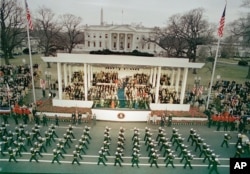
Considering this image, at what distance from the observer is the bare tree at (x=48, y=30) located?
178ft

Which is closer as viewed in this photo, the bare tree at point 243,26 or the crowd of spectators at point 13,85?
the crowd of spectators at point 13,85

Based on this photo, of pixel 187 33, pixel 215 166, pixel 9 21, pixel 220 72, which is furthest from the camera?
pixel 187 33

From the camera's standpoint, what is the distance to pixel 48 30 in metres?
57.5

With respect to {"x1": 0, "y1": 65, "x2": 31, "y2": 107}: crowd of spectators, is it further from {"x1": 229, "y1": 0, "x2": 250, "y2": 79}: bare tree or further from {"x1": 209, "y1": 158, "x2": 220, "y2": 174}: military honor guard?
{"x1": 229, "y1": 0, "x2": 250, "y2": 79}: bare tree

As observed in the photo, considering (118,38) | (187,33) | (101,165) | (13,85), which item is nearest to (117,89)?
(13,85)

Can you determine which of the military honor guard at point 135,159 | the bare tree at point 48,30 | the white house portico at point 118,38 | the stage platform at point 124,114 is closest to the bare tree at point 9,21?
the bare tree at point 48,30

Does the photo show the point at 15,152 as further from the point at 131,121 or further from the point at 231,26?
the point at 231,26

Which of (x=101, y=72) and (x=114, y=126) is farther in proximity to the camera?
(x=101, y=72)

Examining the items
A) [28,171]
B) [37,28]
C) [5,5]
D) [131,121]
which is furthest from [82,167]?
[37,28]

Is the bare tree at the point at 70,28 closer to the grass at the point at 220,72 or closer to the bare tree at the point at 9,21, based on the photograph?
the grass at the point at 220,72

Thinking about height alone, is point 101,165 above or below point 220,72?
below

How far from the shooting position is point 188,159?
1634 centimetres

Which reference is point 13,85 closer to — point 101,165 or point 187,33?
point 101,165

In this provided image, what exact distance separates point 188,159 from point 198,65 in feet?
35.8
